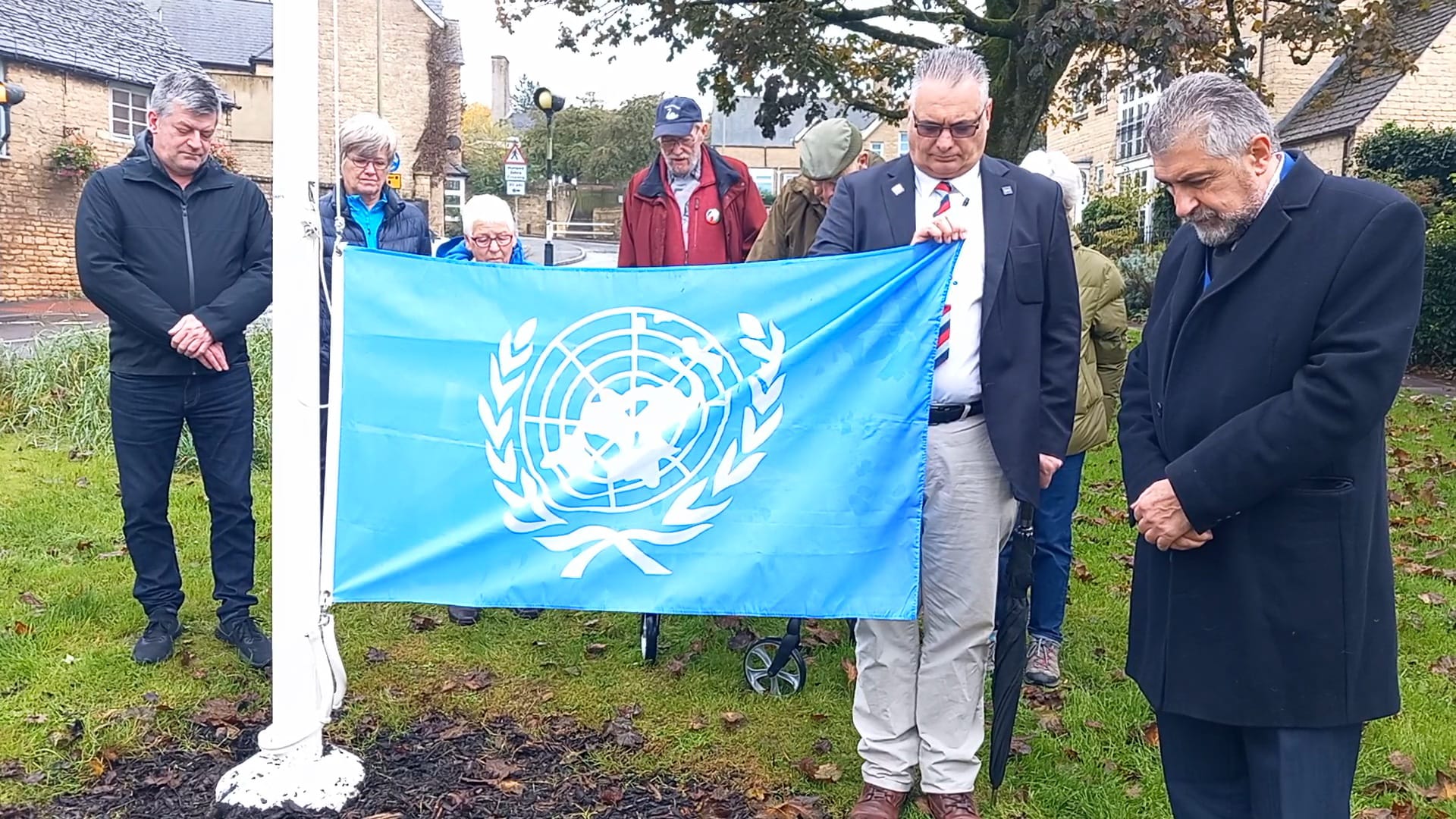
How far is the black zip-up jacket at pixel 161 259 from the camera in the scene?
178 inches

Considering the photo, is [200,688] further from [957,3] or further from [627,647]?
[957,3]

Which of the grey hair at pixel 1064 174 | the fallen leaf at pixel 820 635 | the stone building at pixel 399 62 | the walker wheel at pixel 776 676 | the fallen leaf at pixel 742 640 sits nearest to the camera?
the grey hair at pixel 1064 174

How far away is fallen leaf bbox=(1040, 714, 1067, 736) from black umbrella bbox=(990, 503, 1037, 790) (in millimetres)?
708

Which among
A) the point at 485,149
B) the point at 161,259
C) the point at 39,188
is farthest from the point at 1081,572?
the point at 485,149

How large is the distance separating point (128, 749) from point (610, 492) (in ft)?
6.60

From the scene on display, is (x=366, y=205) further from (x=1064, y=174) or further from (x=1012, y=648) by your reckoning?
(x=1012, y=648)

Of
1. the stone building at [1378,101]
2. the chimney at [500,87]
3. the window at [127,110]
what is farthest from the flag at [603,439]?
the chimney at [500,87]

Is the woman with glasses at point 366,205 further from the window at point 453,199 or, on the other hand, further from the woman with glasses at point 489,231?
the window at point 453,199

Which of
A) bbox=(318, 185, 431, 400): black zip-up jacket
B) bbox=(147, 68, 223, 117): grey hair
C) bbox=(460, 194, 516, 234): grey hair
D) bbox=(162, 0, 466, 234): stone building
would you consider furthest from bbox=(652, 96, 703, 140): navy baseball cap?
bbox=(162, 0, 466, 234): stone building

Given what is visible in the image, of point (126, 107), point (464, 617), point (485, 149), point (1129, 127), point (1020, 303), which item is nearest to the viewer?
point (1020, 303)

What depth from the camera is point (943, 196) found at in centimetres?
362

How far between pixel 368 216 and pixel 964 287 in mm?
2828

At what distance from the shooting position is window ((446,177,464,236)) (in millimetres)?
47156

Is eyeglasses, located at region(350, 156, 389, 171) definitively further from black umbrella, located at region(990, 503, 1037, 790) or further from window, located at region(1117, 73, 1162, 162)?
window, located at region(1117, 73, 1162, 162)
